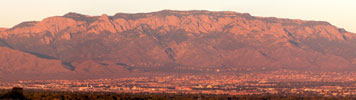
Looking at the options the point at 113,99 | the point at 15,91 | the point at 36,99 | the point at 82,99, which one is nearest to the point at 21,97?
the point at 15,91

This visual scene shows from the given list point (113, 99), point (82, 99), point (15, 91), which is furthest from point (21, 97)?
point (113, 99)

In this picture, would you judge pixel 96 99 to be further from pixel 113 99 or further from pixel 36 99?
pixel 36 99

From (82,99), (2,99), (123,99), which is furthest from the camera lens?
(123,99)

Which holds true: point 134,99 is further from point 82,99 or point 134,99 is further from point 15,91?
point 15,91

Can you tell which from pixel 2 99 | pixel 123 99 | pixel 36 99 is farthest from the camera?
pixel 123 99

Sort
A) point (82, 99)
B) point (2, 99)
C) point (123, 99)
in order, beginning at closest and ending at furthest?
point (2, 99) → point (82, 99) → point (123, 99)

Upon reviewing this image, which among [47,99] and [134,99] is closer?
[47,99]

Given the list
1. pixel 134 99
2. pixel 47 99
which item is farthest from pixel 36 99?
pixel 134 99

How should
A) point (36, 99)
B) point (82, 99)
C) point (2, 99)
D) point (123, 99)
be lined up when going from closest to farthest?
point (2, 99), point (36, 99), point (82, 99), point (123, 99)

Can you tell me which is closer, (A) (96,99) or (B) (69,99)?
(B) (69,99)
